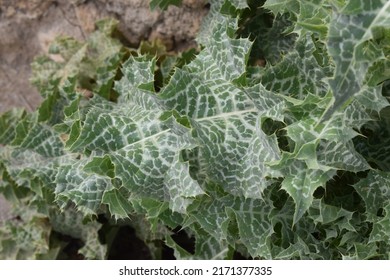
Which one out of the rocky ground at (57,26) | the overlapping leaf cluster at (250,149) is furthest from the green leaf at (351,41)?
the rocky ground at (57,26)

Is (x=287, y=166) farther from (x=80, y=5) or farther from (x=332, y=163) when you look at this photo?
(x=80, y=5)

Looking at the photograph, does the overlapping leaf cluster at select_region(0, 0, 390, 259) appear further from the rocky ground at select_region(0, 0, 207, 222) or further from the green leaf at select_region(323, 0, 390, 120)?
the rocky ground at select_region(0, 0, 207, 222)

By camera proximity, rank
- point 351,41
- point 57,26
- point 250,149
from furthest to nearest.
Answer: point 57,26 < point 250,149 < point 351,41

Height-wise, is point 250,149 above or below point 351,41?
below

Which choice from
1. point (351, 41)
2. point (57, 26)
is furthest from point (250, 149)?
point (57, 26)

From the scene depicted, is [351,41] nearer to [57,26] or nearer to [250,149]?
[250,149]

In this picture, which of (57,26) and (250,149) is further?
(57,26)

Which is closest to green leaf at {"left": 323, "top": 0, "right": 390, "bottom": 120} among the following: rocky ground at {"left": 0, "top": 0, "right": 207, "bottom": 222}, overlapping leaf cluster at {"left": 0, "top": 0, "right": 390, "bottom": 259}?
overlapping leaf cluster at {"left": 0, "top": 0, "right": 390, "bottom": 259}

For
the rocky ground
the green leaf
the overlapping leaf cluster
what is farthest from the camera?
the rocky ground
